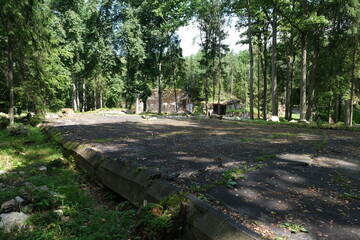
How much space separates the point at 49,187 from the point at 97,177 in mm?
745

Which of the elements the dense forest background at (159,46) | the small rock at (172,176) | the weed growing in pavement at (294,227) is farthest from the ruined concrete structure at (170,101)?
the weed growing in pavement at (294,227)

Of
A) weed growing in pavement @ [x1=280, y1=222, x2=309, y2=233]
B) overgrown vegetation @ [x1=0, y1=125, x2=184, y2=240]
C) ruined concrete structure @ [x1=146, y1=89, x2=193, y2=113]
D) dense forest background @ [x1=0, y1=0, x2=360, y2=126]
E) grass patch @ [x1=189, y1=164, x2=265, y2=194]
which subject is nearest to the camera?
weed growing in pavement @ [x1=280, y1=222, x2=309, y2=233]

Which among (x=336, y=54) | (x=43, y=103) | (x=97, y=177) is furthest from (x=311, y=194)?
(x=336, y=54)

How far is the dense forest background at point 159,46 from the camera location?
11.1 meters

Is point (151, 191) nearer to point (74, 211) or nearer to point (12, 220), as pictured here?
point (74, 211)

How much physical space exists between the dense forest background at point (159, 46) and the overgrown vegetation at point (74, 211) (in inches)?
323

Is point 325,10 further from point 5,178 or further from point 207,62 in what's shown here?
point 5,178

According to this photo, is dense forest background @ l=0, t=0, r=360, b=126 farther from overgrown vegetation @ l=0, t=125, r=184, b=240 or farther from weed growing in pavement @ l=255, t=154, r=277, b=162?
weed growing in pavement @ l=255, t=154, r=277, b=162

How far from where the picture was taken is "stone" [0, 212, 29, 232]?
7.80 feet

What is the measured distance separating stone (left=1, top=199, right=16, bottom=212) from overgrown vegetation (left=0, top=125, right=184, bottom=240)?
0.10 metres

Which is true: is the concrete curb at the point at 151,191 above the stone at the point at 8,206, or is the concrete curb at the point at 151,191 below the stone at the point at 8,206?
above

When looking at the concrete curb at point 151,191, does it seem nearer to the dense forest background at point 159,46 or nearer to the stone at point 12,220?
the stone at point 12,220

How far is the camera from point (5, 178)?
412 cm

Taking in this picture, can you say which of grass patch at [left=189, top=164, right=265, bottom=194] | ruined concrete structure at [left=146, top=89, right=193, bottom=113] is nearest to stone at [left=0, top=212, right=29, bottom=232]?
grass patch at [left=189, top=164, right=265, bottom=194]
